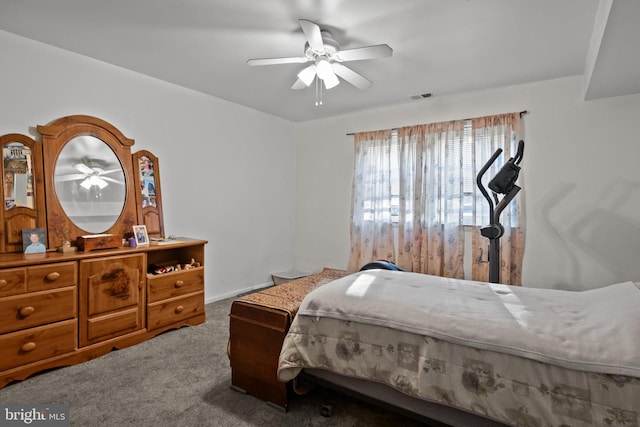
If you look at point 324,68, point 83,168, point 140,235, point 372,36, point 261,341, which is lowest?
point 261,341

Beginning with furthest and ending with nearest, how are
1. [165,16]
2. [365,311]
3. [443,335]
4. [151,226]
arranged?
[151,226], [165,16], [365,311], [443,335]

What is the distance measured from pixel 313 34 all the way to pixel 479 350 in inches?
79.4

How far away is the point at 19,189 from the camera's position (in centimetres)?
249

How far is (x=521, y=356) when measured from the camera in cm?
126

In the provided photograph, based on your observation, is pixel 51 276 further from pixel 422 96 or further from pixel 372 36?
pixel 422 96

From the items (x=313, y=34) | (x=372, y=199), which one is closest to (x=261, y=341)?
(x=313, y=34)

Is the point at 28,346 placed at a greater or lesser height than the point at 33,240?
lesser

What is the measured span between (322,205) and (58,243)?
3164 millimetres

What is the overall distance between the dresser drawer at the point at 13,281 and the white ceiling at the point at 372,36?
1.77 m

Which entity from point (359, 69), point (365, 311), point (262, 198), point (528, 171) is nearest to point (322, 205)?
point (262, 198)

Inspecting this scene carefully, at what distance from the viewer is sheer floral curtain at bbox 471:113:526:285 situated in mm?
3418

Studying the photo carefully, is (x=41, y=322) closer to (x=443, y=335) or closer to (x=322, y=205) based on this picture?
(x=443, y=335)

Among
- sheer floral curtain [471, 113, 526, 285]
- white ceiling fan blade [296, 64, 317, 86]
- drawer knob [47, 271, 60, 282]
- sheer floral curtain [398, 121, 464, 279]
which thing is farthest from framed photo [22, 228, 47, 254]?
sheer floral curtain [471, 113, 526, 285]

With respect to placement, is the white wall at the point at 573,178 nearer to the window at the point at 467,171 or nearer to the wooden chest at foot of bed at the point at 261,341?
the window at the point at 467,171
